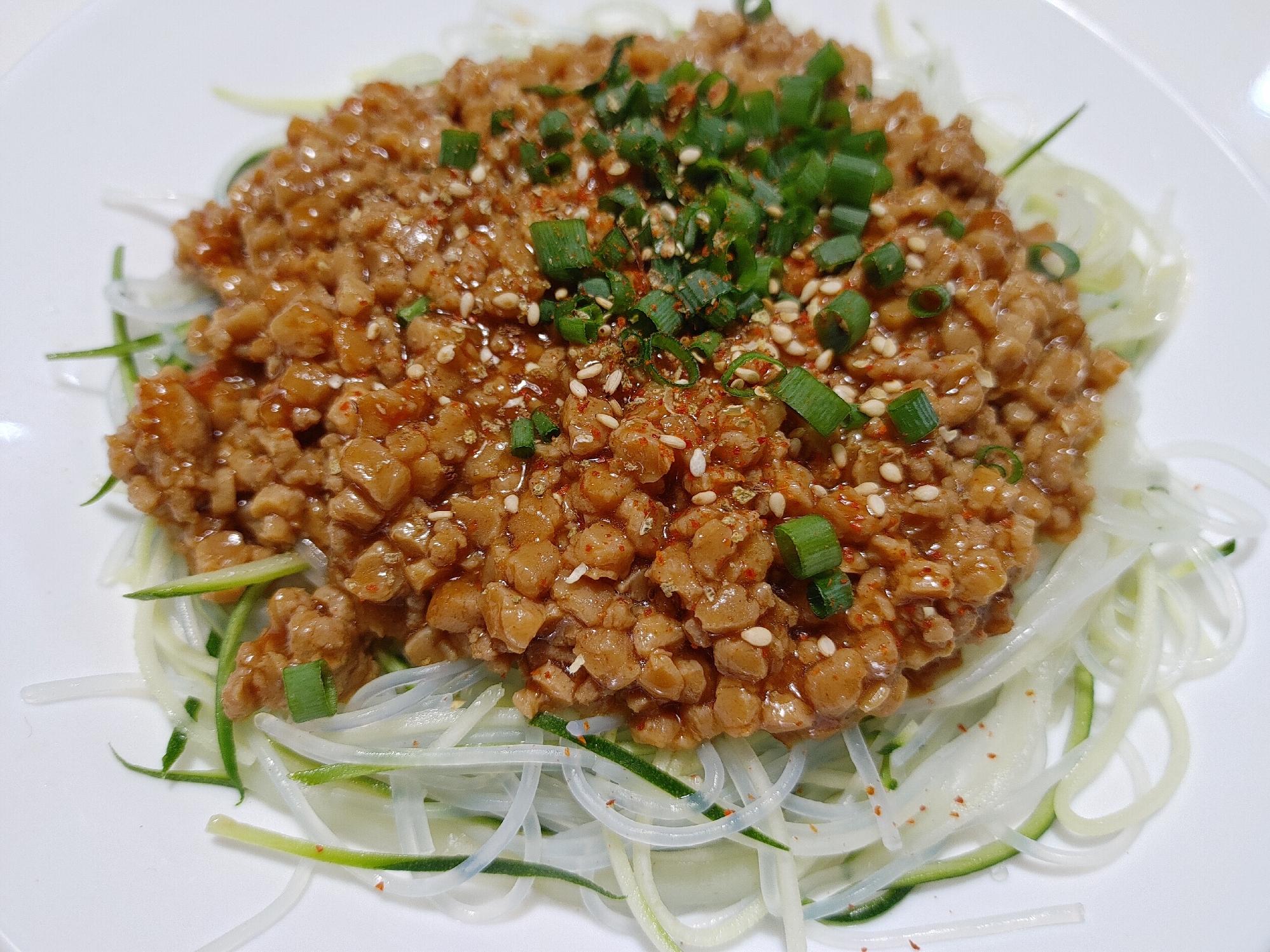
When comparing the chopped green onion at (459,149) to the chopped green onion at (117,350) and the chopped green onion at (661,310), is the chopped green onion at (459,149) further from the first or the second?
the chopped green onion at (117,350)

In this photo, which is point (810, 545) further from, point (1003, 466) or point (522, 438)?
point (522, 438)

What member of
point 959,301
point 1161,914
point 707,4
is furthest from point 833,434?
point 707,4

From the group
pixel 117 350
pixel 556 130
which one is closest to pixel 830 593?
pixel 556 130

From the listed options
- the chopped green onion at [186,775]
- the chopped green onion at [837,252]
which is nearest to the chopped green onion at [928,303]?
the chopped green onion at [837,252]

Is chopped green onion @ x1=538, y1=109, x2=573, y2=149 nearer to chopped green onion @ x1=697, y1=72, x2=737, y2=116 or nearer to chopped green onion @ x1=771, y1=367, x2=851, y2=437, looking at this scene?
chopped green onion @ x1=697, y1=72, x2=737, y2=116

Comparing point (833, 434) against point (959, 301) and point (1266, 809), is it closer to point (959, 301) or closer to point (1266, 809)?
point (959, 301)
